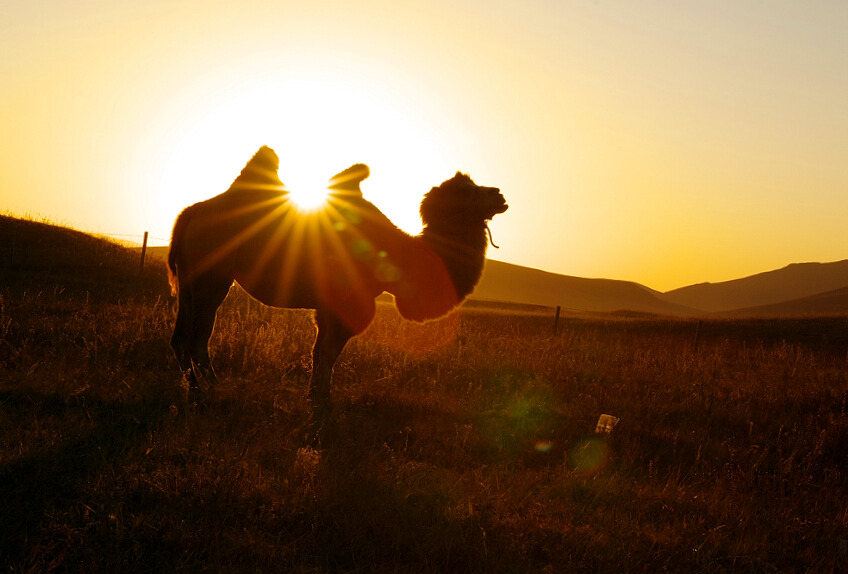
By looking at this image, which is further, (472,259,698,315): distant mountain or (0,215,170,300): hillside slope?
(472,259,698,315): distant mountain

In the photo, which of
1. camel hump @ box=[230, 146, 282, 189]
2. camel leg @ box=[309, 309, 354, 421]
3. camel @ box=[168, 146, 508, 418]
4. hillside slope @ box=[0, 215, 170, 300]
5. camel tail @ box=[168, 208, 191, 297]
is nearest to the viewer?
camel leg @ box=[309, 309, 354, 421]

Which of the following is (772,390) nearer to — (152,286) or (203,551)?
(203,551)

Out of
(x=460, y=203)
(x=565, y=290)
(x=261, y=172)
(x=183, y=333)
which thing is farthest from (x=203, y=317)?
(x=565, y=290)

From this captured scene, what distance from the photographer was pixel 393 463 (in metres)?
5.08

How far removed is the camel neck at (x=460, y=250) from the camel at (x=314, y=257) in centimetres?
3

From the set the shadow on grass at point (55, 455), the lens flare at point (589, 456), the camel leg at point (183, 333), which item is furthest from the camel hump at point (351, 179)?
the lens flare at point (589, 456)

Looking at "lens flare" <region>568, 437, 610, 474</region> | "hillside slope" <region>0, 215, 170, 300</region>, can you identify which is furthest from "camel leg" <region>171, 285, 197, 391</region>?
"hillside slope" <region>0, 215, 170, 300</region>

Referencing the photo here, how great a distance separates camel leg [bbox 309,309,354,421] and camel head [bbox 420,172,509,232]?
5.62ft

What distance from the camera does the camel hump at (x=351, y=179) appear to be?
7809 millimetres

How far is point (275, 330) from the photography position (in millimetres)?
10805

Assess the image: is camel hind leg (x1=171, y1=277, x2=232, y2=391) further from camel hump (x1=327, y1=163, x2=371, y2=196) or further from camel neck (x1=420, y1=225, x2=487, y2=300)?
camel neck (x1=420, y1=225, x2=487, y2=300)

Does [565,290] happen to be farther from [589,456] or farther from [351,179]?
[589,456]

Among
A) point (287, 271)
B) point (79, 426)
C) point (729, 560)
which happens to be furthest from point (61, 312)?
point (729, 560)

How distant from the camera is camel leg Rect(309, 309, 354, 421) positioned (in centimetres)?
694
